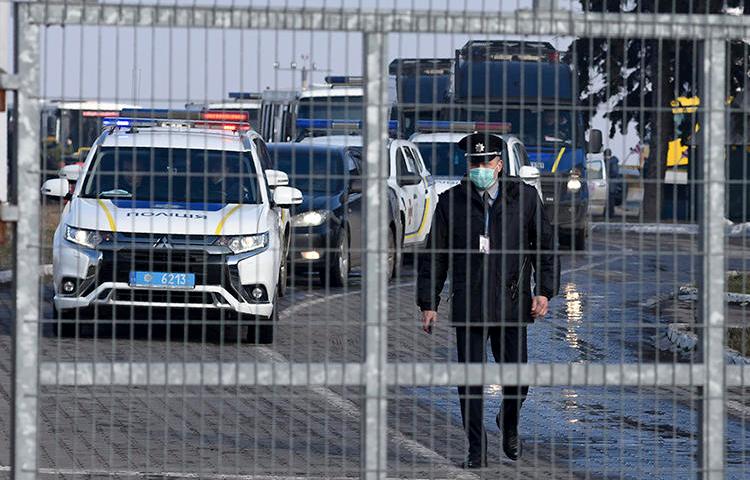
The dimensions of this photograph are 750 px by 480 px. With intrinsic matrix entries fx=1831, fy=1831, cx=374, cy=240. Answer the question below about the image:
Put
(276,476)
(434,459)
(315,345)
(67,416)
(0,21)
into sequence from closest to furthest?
1. (0,21)
2. (276,476)
3. (434,459)
4. (67,416)
5. (315,345)

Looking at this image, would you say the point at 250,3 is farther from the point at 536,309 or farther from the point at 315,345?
the point at 315,345

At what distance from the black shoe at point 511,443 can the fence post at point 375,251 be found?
129 inches

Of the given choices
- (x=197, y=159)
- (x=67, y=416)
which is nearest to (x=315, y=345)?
(x=197, y=159)

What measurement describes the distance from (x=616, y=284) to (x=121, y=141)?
12352 millimetres

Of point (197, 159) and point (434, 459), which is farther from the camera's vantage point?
point (197, 159)

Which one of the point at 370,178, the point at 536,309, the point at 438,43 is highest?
the point at 438,43

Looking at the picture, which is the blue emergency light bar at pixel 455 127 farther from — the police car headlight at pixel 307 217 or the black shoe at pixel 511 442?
the black shoe at pixel 511 442

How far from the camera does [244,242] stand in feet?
48.5

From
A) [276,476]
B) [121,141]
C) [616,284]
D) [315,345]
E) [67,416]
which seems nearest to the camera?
[276,476]

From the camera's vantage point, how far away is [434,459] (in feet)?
32.5

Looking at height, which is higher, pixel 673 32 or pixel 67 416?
pixel 673 32

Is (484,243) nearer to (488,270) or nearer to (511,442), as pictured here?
(488,270)

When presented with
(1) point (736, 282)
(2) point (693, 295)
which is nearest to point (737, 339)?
(2) point (693, 295)

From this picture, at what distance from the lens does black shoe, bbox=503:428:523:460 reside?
9.82m
